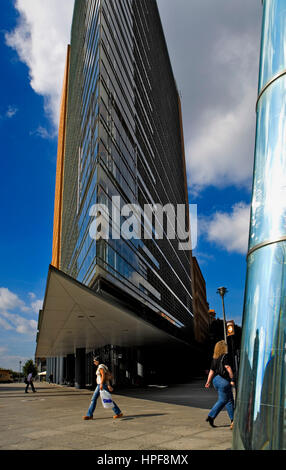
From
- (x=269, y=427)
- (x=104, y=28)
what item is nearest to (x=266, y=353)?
(x=269, y=427)

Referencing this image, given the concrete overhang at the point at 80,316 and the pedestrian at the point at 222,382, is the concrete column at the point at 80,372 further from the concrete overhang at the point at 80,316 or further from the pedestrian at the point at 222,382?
the pedestrian at the point at 222,382

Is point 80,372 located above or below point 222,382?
below

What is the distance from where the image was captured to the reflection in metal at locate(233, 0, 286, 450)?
3.63m

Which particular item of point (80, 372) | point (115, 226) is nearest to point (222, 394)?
point (115, 226)

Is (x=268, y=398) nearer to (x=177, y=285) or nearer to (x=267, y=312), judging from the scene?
(x=267, y=312)

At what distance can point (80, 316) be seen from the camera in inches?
730

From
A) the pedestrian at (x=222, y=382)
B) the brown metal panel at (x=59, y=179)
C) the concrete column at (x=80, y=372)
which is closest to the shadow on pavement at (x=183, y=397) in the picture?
the pedestrian at (x=222, y=382)

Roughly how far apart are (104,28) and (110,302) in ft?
78.6

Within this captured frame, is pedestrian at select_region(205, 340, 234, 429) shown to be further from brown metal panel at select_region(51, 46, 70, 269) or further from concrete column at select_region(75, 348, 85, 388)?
brown metal panel at select_region(51, 46, 70, 269)

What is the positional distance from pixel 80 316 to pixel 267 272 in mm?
15494

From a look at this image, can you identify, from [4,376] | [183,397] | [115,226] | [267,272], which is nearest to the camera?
[267,272]

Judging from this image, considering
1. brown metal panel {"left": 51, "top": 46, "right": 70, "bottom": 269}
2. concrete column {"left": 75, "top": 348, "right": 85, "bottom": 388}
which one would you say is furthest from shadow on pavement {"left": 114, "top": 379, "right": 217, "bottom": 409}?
brown metal panel {"left": 51, "top": 46, "right": 70, "bottom": 269}

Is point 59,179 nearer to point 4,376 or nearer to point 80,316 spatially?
point 4,376

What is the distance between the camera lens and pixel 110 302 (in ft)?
48.9
